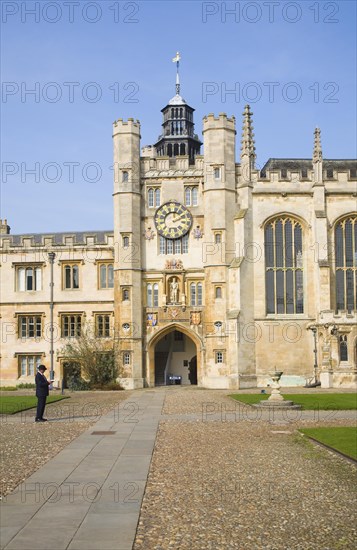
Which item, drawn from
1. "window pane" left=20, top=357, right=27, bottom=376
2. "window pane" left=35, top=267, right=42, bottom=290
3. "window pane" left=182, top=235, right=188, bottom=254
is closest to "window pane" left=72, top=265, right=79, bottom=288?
"window pane" left=35, top=267, right=42, bottom=290

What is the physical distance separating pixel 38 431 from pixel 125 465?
20.0 feet

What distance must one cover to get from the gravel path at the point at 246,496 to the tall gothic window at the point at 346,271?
90.9ft

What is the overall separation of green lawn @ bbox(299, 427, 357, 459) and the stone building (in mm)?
23062

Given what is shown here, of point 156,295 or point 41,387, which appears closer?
point 41,387

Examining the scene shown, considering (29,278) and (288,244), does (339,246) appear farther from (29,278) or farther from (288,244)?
(29,278)

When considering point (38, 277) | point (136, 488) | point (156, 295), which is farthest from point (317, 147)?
point (136, 488)

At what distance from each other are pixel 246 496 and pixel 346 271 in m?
34.5

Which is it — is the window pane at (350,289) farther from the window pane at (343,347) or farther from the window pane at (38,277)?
the window pane at (38,277)

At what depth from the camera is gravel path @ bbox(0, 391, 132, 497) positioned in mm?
11578

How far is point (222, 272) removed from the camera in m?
42.4

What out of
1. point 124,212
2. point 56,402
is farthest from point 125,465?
point 124,212

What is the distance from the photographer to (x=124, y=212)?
43.2m

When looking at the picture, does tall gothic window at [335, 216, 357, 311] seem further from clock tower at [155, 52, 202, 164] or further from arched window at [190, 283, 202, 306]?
clock tower at [155, 52, 202, 164]

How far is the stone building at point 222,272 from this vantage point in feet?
136
